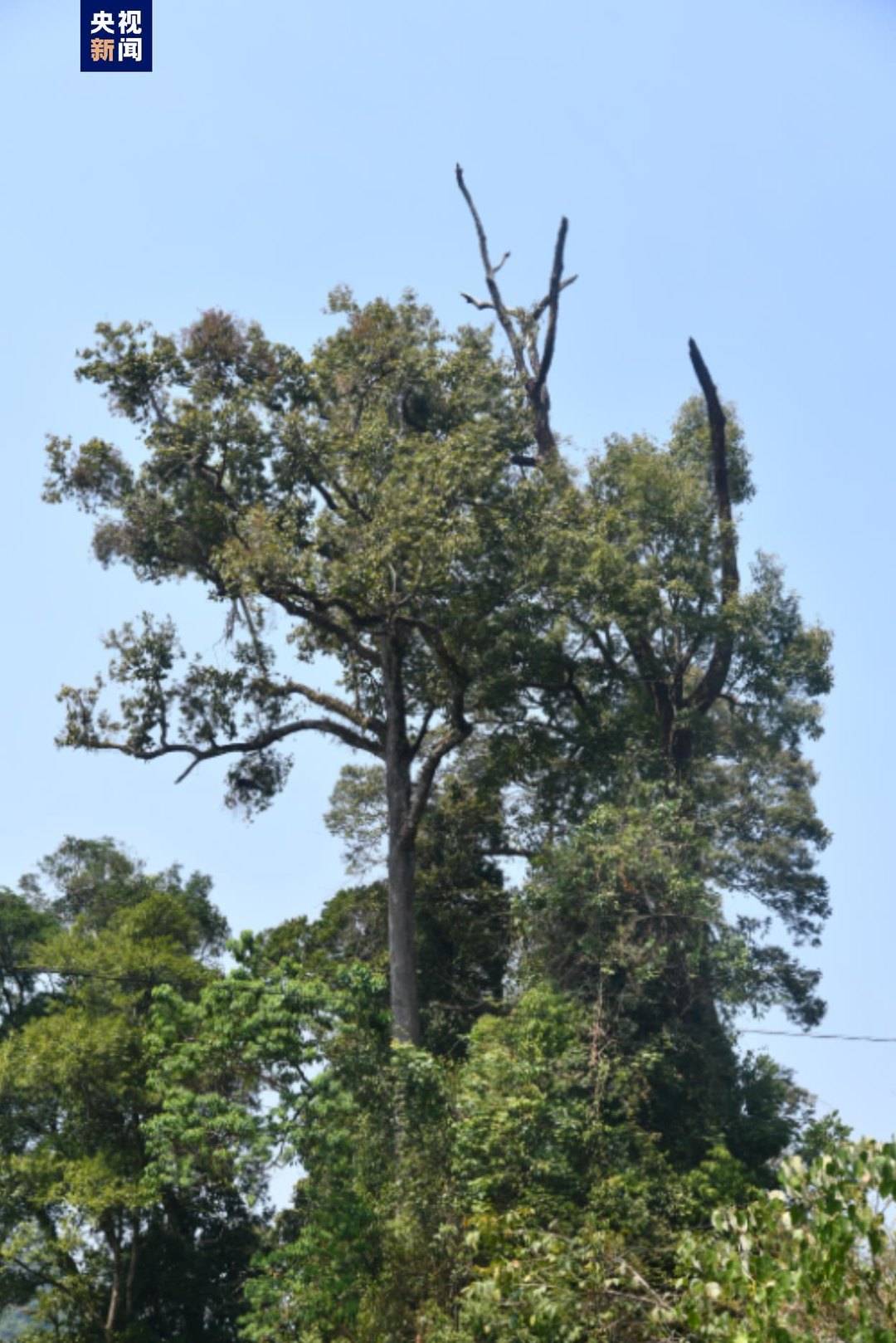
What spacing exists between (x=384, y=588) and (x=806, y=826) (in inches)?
266

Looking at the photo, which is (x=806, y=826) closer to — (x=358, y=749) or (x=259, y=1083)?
(x=358, y=749)

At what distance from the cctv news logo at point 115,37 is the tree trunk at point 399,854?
6.43 m

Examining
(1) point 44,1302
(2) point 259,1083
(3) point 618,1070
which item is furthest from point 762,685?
(1) point 44,1302

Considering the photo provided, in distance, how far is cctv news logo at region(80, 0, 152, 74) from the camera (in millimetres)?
14398

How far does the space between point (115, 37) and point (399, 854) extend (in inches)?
339

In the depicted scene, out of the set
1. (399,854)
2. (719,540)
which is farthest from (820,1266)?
(719,540)

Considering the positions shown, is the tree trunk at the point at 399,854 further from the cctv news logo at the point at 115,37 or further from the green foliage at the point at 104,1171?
the cctv news logo at the point at 115,37

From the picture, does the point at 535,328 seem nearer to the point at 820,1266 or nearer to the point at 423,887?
the point at 423,887

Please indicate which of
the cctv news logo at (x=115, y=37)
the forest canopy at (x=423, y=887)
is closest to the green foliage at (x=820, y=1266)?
the forest canopy at (x=423, y=887)

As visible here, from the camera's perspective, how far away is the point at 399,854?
60.3 feet

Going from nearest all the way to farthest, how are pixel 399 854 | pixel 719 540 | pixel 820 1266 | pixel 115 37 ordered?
pixel 820 1266 → pixel 115 37 → pixel 399 854 → pixel 719 540

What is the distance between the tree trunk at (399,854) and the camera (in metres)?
17.5

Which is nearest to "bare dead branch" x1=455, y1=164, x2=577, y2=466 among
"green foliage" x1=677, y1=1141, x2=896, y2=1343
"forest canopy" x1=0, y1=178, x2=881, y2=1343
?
"forest canopy" x1=0, y1=178, x2=881, y2=1343

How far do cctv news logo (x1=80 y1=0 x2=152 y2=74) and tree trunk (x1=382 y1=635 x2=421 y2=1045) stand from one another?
21.1 ft
